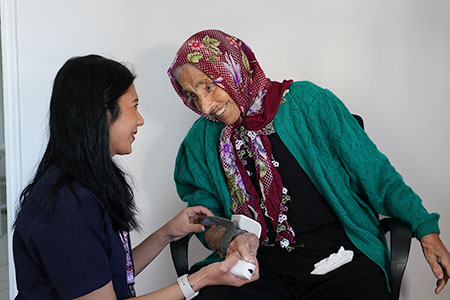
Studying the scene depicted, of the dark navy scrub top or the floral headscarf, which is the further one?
the floral headscarf

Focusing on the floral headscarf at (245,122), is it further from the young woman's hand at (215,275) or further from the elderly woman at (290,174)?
the young woman's hand at (215,275)

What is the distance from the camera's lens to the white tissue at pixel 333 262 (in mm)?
1592

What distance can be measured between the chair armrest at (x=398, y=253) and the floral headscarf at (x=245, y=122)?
348 millimetres

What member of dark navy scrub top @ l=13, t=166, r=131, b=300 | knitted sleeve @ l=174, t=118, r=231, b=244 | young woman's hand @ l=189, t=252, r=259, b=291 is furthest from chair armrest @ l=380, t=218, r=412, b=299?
dark navy scrub top @ l=13, t=166, r=131, b=300

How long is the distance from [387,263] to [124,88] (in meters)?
1.05

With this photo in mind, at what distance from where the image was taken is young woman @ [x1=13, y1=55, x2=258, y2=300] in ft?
3.66

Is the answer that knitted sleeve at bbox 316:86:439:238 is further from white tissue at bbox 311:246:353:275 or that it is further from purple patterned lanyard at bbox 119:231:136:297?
purple patterned lanyard at bbox 119:231:136:297

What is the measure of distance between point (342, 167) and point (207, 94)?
0.54 metres

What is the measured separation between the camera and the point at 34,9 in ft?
6.53

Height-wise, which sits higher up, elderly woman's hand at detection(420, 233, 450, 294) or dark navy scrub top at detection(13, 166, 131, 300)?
dark navy scrub top at detection(13, 166, 131, 300)

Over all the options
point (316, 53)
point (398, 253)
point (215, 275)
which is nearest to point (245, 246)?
point (215, 275)

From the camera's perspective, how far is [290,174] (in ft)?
5.55

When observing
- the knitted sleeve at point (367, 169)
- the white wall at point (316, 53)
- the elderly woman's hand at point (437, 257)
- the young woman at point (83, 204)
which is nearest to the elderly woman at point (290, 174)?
the knitted sleeve at point (367, 169)

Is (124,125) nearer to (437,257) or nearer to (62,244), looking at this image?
(62,244)
